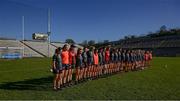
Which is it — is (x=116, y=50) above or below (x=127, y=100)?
above

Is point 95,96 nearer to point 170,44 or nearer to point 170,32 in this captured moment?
point 170,44

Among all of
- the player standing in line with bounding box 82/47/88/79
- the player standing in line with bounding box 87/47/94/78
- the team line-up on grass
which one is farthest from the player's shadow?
the player standing in line with bounding box 87/47/94/78

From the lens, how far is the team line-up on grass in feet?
41.4

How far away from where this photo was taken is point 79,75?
1475 centimetres

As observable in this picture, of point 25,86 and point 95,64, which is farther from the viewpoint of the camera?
point 95,64

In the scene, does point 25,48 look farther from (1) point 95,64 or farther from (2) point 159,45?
(2) point 159,45

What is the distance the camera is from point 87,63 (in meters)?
15.8

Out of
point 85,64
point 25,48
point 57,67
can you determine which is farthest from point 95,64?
point 25,48

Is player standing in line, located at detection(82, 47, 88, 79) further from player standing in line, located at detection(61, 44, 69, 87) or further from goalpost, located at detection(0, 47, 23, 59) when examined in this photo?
goalpost, located at detection(0, 47, 23, 59)

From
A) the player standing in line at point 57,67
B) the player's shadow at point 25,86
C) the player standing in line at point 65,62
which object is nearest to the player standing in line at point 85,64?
the player's shadow at point 25,86

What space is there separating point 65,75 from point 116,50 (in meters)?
8.13

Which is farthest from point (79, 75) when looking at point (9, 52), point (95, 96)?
point (9, 52)

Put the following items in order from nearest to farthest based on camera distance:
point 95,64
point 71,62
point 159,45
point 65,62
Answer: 1. point 65,62
2. point 71,62
3. point 95,64
4. point 159,45

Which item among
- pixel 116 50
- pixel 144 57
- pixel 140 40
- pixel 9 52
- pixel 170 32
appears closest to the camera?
pixel 116 50
